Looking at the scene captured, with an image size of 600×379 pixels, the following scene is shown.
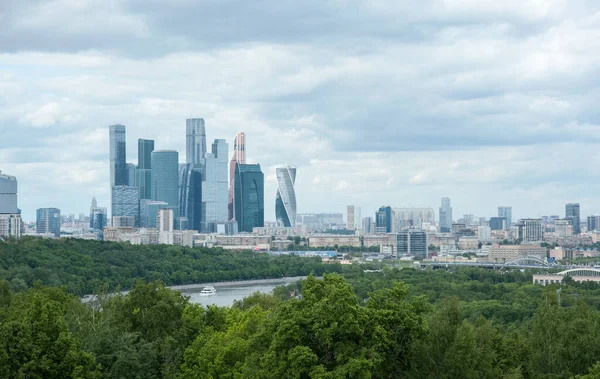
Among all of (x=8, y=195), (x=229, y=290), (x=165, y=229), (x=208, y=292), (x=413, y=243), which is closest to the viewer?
(x=208, y=292)

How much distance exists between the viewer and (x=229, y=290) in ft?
305

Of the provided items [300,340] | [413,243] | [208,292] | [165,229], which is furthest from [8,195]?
[300,340]

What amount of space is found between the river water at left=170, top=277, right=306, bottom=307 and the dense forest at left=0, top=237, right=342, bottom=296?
1.42 meters

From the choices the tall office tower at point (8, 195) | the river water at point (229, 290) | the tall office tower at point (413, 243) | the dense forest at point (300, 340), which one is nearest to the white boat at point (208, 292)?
the river water at point (229, 290)

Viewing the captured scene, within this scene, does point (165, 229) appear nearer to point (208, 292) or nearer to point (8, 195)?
point (8, 195)

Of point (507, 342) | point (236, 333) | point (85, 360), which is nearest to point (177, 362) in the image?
point (236, 333)

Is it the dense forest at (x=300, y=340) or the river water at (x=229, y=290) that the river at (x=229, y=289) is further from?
the dense forest at (x=300, y=340)

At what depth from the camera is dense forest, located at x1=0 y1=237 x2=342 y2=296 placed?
76.2 m

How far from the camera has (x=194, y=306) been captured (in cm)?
3152

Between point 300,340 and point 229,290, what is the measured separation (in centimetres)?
7170

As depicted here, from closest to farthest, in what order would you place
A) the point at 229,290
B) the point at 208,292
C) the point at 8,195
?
the point at 208,292, the point at 229,290, the point at 8,195

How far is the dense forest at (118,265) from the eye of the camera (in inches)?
3000

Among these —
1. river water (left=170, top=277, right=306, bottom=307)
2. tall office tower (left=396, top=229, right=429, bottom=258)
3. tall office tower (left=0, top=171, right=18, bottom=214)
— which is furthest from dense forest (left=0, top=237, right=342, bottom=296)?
tall office tower (left=0, top=171, right=18, bottom=214)

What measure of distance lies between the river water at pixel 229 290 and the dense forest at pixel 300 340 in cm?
4480
